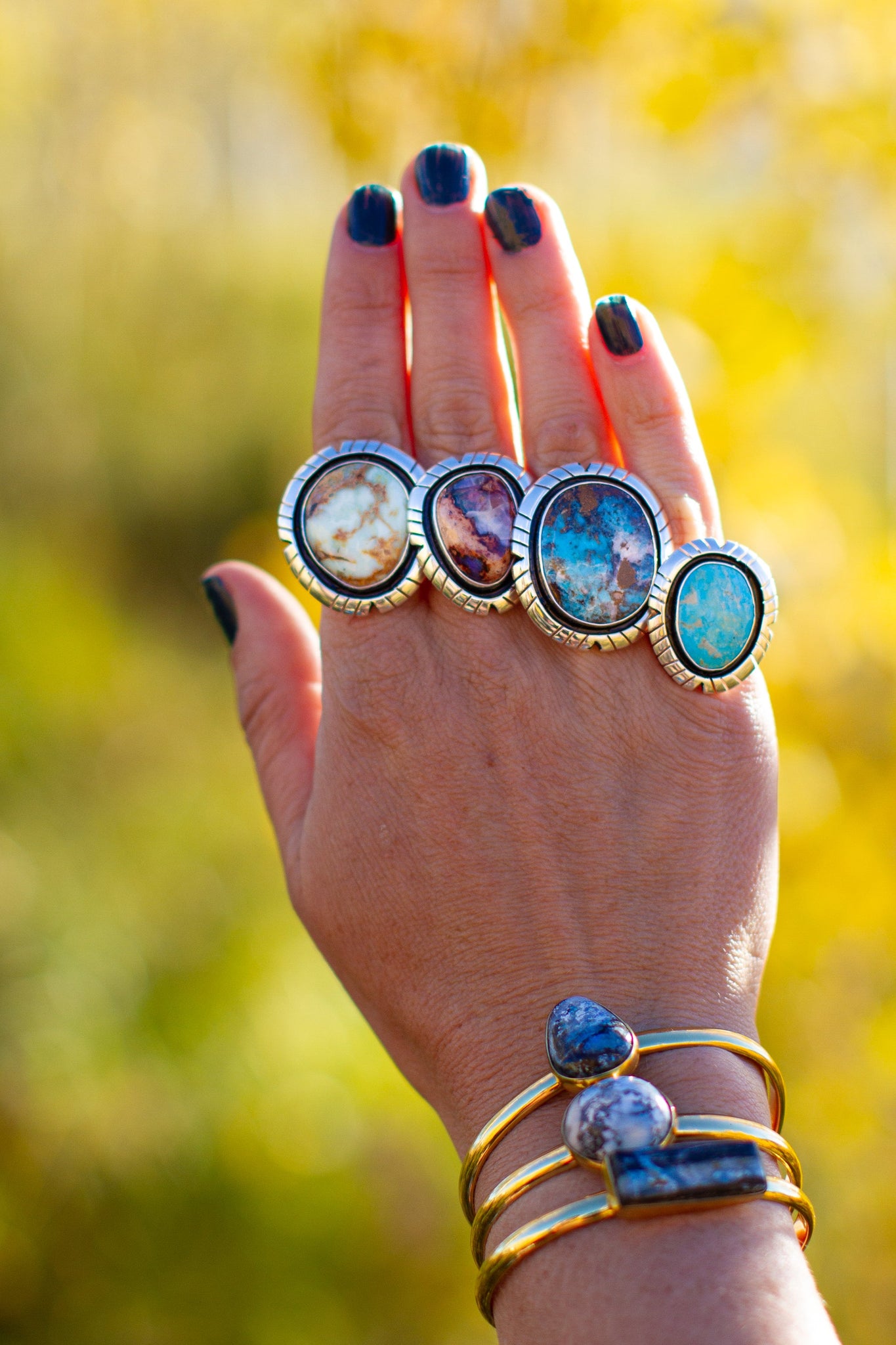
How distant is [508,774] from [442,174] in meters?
0.71

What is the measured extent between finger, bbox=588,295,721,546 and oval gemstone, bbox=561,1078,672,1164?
604mm

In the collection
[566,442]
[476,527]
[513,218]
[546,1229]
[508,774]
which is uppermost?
[513,218]

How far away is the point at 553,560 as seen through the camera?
3.23 feet

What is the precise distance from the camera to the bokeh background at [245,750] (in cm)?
158

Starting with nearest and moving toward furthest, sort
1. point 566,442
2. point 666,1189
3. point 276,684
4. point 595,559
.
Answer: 1. point 666,1189
2. point 595,559
3. point 566,442
4. point 276,684

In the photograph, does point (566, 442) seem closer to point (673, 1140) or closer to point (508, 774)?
point (508, 774)

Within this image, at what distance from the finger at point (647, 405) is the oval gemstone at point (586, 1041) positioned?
54 cm

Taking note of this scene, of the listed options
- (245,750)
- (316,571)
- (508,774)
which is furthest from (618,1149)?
(245,750)

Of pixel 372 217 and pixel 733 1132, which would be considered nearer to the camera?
pixel 733 1132

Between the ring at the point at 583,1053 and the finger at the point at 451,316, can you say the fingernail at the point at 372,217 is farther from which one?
the ring at the point at 583,1053

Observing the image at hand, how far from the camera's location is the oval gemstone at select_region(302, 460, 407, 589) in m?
1.03

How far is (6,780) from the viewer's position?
304cm

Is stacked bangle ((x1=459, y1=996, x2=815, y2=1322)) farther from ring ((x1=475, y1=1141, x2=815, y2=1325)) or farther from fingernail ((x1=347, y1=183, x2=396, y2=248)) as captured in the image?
fingernail ((x1=347, y1=183, x2=396, y2=248))

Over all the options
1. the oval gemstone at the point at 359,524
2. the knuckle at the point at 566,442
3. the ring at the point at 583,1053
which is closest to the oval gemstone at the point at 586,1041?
the ring at the point at 583,1053
